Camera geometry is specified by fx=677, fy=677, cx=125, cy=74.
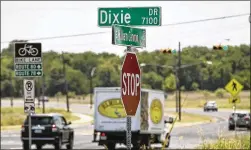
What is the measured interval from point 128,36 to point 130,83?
816 millimetres

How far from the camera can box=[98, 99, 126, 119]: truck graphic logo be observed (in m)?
29.2

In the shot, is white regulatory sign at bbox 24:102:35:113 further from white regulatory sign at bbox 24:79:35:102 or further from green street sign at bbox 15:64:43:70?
green street sign at bbox 15:64:43:70

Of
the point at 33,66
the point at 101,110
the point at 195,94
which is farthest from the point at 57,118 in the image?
the point at 195,94

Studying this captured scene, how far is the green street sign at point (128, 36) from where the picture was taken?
961 cm

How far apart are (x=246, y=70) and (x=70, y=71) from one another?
184 feet

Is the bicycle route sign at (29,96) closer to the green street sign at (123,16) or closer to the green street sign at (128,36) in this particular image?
→ the green street sign at (123,16)

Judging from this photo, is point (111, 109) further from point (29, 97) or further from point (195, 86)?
point (195, 86)

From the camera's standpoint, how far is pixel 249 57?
13212 centimetres

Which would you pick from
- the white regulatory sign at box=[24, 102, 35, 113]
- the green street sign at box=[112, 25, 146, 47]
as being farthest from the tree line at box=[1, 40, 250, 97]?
the green street sign at box=[112, 25, 146, 47]

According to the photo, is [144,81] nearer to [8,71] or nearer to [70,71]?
[70,71]

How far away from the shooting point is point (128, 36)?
33.0ft

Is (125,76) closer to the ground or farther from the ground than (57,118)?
farther from the ground

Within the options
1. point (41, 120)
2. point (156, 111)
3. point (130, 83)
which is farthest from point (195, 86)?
point (130, 83)

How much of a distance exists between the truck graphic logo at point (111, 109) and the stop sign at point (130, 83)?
19302mm
